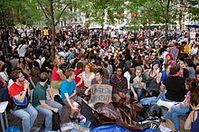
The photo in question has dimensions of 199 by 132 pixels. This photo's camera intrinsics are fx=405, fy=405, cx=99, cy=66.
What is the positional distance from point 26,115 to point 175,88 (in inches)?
141

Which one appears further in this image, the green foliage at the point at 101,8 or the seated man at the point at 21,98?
the green foliage at the point at 101,8

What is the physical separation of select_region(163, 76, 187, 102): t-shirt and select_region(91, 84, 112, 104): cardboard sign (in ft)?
5.05

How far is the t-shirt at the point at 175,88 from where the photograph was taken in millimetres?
9516

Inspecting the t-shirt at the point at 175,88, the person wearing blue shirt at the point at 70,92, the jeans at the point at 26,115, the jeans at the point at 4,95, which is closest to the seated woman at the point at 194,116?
the t-shirt at the point at 175,88

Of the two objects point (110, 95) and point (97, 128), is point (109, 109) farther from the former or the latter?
point (110, 95)

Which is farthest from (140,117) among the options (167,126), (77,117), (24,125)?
(24,125)

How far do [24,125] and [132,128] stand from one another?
7.70ft

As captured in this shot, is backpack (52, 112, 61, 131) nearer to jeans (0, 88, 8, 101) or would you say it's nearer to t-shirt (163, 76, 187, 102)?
jeans (0, 88, 8, 101)

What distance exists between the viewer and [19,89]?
27.5 feet

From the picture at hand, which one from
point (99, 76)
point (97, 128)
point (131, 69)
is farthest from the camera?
point (131, 69)

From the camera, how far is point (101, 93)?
29.3 ft

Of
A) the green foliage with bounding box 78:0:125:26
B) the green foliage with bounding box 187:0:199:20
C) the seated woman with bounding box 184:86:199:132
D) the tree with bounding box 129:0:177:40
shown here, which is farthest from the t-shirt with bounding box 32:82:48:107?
the green foliage with bounding box 187:0:199:20

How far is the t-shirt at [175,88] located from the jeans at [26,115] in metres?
3.22

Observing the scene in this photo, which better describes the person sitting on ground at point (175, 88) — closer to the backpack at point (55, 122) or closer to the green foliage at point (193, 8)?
the backpack at point (55, 122)
